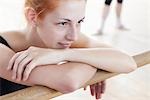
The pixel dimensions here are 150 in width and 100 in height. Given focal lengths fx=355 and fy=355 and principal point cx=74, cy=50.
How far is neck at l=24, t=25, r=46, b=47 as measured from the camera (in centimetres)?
113

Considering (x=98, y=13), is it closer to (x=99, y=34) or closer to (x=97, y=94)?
(x=99, y=34)

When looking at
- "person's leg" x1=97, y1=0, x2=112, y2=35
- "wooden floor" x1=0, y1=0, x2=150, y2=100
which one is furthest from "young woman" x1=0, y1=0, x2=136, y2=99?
"person's leg" x1=97, y1=0, x2=112, y2=35

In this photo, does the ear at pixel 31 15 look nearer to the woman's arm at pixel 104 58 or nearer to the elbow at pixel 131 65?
the woman's arm at pixel 104 58

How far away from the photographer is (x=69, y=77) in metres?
0.91

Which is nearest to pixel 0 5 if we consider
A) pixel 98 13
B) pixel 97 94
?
pixel 98 13

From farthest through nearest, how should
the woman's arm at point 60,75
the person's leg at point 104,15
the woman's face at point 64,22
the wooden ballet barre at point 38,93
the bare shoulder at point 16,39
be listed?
the person's leg at point 104,15 < the bare shoulder at point 16,39 < the woman's face at point 64,22 < the woman's arm at point 60,75 < the wooden ballet barre at point 38,93

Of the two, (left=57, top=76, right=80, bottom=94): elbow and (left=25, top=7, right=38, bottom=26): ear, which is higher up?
(left=25, top=7, right=38, bottom=26): ear

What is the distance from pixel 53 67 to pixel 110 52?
22 cm

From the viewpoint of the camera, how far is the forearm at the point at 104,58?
0.97 m

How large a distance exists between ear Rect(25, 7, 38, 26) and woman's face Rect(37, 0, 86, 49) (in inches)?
1.4

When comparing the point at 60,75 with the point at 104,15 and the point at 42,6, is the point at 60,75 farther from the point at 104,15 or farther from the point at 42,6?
the point at 104,15

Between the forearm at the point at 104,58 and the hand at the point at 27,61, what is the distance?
0.21ft

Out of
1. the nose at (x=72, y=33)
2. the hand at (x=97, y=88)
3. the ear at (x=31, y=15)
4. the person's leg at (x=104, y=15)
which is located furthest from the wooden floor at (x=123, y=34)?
the nose at (x=72, y=33)

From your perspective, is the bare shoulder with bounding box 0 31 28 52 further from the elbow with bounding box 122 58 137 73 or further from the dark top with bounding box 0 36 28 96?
the elbow with bounding box 122 58 137 73
